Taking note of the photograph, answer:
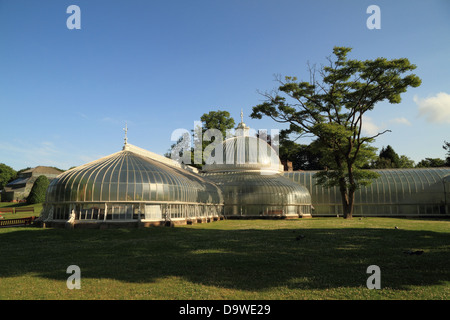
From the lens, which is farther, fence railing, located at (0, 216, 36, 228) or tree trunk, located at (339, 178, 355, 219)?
tree trunk, located at (339, 178, 355, 219)

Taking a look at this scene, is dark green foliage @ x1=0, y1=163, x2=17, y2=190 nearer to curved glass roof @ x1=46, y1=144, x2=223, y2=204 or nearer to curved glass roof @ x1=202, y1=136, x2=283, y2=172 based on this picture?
curved glass roof @ x1=202, y1=136, x2=283, y2=172

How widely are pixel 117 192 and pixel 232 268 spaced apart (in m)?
20.3

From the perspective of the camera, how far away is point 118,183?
99.1ft

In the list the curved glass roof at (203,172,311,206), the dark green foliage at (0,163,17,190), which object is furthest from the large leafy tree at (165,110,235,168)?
the dark green foliage at (0,163,17,190)

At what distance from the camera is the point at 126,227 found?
28844 millimetres

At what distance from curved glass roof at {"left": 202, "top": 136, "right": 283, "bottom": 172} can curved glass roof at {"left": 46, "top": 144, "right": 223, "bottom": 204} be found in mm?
18512

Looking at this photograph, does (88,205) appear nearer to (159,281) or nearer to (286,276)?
(159,281)

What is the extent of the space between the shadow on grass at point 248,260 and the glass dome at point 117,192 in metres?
8.34

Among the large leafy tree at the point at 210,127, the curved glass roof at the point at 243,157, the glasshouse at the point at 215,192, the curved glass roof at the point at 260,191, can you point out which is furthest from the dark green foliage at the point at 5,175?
the curved glass roof at the point at 260,191

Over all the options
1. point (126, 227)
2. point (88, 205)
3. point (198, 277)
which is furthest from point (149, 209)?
point (198, 277)

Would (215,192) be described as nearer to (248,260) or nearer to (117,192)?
(117,192)

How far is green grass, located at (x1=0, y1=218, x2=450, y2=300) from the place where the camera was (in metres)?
9.40

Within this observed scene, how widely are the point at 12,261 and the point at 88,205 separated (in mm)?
15269

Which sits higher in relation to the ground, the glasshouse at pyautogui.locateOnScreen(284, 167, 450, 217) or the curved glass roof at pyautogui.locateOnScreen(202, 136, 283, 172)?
the curved glass roof at pyautogui.locateOnScreen(202, 136, 283, 172)
